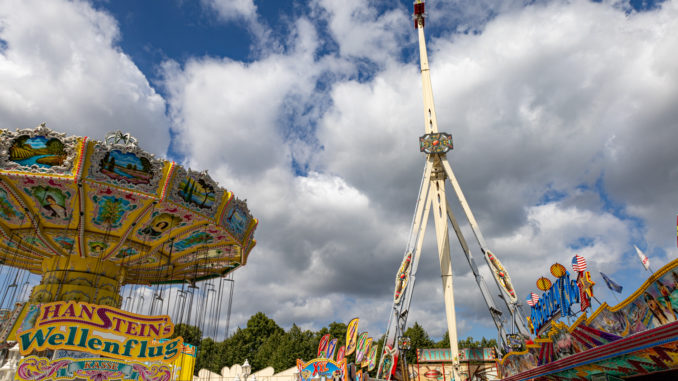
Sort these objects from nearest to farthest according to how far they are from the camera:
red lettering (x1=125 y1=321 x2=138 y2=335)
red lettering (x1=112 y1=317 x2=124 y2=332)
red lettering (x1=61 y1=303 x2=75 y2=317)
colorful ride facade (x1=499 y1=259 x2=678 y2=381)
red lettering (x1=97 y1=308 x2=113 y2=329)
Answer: colorful ride facade (x1=499 y1=259 x2=678 y2=381) < red lettering (x1=61 y1=303 x2=75 y2=317) < red lettering (x1=97 y1=308 x2=113 y2=329) < red lettering (x1=112 y1=317 x2=124 y2=332) < red lettering (x1=125 y1=321 x2=138 y2=335)

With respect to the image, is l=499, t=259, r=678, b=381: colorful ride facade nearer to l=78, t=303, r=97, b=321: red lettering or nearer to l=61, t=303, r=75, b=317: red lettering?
l=78, t=303, r=97, b=321: red lettering

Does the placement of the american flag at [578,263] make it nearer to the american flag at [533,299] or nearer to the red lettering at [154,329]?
the american flag at [533,299]

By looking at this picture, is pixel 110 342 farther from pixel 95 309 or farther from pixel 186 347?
pixel 186 347

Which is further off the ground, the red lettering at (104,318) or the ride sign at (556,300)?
the ride sign at (556,300)

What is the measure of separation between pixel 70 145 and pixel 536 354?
15.4 metres

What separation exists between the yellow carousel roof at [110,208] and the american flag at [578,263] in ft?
36.6

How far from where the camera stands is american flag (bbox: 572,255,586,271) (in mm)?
11331

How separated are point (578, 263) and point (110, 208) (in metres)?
14.7

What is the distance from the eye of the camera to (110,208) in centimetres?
1357

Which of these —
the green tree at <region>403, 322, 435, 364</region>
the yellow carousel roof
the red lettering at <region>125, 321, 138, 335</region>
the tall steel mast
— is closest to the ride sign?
the tall steel mast

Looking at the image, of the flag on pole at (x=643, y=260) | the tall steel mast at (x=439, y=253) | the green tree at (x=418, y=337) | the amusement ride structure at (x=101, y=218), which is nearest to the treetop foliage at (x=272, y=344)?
the green tree at (x=418, y=337)

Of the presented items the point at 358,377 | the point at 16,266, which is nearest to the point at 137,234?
the point at 16,266

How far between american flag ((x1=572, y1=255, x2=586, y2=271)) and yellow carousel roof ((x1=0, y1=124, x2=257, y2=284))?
1115cm

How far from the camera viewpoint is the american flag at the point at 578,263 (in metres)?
11.3
